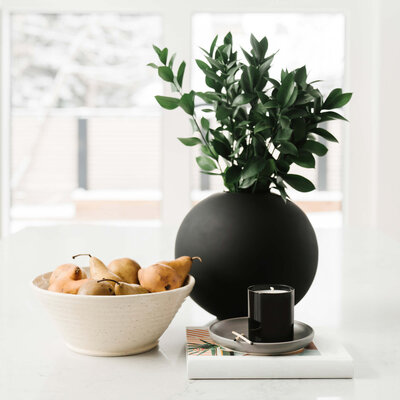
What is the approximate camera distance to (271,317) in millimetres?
850

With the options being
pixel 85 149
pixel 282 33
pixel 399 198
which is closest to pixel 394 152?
pixel 399 198

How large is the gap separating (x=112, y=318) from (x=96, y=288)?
0.15ft

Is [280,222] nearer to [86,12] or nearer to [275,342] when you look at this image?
[275,342]

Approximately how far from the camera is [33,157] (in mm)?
3898

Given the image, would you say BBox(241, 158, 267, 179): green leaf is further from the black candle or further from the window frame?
the window frame

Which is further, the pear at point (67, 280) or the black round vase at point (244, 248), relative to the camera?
the black round vase at point (244, 248)

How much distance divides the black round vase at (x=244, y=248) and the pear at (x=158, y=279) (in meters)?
0.12

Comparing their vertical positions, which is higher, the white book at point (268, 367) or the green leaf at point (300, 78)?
the green leaf at point (300, 78)

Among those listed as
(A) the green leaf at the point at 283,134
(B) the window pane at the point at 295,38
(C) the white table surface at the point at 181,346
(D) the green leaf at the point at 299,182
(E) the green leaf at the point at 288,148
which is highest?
(B) the window pane at the point at 295,38

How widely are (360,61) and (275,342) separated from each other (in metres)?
3.15

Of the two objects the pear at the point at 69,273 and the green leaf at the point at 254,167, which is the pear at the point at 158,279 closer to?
the pear at the point at 69,273

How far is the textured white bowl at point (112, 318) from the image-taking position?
2.80 ft

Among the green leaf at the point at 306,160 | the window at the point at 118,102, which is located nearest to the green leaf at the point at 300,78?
the green leaf at the point at 306,160

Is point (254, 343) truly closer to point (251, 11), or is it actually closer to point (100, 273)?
point (100, 273)
